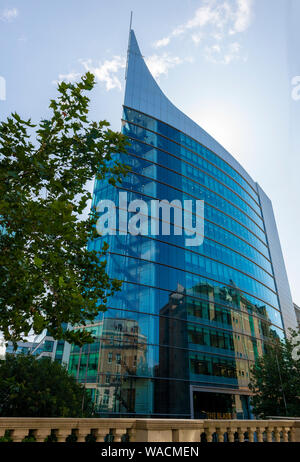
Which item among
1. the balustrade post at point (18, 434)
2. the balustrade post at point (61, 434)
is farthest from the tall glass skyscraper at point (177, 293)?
the balustrade post at point (18, 434)

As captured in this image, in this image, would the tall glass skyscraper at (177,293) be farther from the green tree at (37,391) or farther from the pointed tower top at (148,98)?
the green tree at (37,391)

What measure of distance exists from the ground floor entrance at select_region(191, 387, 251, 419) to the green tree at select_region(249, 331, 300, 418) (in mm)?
5852

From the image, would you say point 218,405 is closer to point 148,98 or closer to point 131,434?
point 131,434

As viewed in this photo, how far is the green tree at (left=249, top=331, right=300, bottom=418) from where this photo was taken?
20500 millimetres

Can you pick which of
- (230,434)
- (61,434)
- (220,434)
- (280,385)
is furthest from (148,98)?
(61,434)

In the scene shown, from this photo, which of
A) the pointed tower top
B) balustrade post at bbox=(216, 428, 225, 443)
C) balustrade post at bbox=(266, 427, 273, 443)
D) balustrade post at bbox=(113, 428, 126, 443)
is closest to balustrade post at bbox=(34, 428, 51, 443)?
balustrade post at bbox=(113, 428, 126, 443)

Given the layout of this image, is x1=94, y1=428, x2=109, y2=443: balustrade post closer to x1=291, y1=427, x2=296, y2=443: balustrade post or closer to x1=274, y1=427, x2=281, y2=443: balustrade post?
x1=274, y1=427, x2=281, y2=443: balustrade post

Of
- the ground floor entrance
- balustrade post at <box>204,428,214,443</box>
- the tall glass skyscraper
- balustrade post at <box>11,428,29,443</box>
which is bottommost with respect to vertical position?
balustrade post at <box>11,428,29,443</box>

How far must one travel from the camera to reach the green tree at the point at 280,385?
2050 cm

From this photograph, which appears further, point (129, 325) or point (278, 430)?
point (129, 325)

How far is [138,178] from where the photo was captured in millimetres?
31203

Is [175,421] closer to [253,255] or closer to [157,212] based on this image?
[157,212]
